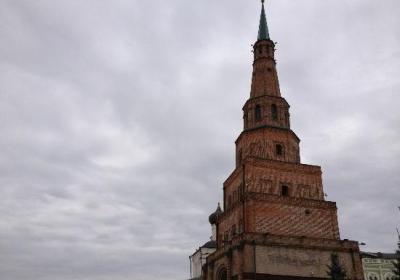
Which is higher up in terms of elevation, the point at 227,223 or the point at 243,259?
the point at 227,223

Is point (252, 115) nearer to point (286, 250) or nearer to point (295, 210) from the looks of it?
point (295, 210)

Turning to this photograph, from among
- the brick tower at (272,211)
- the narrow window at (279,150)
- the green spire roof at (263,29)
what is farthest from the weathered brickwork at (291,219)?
the green spire roof at (263,29)

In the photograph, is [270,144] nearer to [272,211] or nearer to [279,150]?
[279,150]

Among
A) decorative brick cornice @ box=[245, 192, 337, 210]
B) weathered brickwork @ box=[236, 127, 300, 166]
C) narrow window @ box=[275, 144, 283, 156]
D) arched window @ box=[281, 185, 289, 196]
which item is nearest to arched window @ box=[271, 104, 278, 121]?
weathered brickwork @ box=[236, 127, 300, 166]

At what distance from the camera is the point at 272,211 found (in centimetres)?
3159

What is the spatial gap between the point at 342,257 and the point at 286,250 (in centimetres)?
454

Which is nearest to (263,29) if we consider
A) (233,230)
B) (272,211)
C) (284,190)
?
(284,190)

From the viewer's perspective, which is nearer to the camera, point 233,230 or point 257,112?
point 233,230

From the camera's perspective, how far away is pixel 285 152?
34.7 meters

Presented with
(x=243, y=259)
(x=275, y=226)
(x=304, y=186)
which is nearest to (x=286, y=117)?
(x=304, y=186)

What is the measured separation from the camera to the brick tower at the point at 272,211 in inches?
1166

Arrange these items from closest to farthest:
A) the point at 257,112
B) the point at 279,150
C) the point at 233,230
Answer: the point at 233,230
the point at 279,150
the point at 257,112

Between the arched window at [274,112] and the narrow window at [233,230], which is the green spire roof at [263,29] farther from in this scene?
the narrow window at [233,230]

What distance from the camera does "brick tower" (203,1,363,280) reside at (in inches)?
1166
